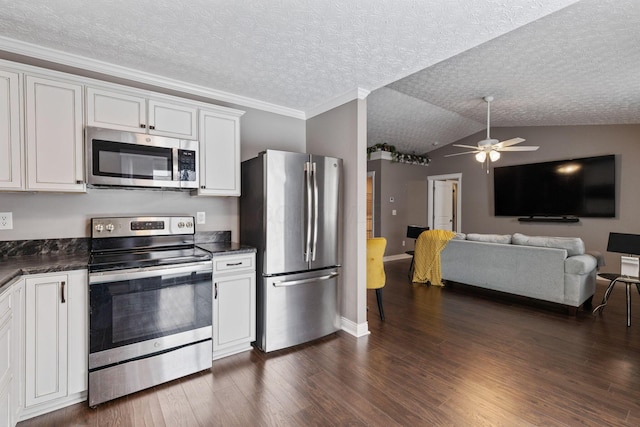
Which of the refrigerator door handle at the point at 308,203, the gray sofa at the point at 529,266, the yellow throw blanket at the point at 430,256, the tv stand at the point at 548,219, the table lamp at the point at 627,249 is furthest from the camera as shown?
the tv stand at the point at 548,219

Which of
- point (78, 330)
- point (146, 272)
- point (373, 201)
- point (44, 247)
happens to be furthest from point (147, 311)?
point (373, 201)

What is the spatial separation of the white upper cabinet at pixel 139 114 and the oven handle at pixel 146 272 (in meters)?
1.10

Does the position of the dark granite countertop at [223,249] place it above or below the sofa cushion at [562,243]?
above

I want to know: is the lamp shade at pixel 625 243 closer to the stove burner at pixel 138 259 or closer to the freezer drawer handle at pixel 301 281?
the freezer drawer handle at pixel 301 281

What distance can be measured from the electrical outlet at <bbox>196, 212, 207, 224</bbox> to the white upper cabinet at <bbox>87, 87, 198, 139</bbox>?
2.47 ft

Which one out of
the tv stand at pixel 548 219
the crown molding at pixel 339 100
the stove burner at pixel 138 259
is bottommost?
the stove burner at pixel 138 259

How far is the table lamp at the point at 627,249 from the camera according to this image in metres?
3.19

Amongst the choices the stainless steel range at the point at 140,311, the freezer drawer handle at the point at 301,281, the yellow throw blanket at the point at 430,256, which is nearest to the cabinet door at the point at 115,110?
the stainless steel range at the point at 140,311

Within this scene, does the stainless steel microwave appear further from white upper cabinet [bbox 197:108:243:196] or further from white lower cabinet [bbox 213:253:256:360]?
white lower cabinet [bbox 213:253:256:360]

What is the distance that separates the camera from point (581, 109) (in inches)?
180

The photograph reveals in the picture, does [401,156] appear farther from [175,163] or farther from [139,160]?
[139,160]

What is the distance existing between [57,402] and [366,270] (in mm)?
2592

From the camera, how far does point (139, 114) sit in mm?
2385

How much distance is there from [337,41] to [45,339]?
8.77ft
